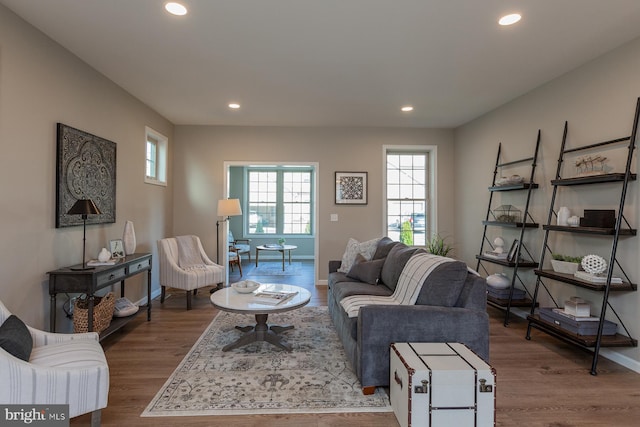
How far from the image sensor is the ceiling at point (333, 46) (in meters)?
2.29

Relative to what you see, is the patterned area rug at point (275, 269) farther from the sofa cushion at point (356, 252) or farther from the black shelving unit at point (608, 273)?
the black shelving unit at point (608, 273)

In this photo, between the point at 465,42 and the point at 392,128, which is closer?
the point at 465,42

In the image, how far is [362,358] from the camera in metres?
2.20

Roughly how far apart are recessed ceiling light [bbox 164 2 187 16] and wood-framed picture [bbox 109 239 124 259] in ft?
7.76

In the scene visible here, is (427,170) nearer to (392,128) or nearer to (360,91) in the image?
(392,128)

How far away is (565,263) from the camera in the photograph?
3055mm

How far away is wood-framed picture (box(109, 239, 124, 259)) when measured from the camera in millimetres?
3469

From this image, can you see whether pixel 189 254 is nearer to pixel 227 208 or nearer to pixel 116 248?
pixel 227 208

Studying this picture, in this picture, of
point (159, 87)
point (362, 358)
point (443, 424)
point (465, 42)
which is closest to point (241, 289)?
point (362, 358)

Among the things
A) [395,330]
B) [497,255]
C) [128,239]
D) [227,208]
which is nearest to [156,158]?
[227,208]

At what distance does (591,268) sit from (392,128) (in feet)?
11.7

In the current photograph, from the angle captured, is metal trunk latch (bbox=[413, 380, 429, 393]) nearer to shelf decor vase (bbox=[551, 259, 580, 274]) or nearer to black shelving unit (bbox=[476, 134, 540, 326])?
shelf decor vase (bbox=[551, 259, 580, 274])

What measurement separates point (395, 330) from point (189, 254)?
11.6 feet

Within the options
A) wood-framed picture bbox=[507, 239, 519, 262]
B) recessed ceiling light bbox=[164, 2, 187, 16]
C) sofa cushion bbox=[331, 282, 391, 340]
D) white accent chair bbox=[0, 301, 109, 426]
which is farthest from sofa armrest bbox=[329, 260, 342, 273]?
recessed ceiling light bbox=[164, 2, 187, 16]
